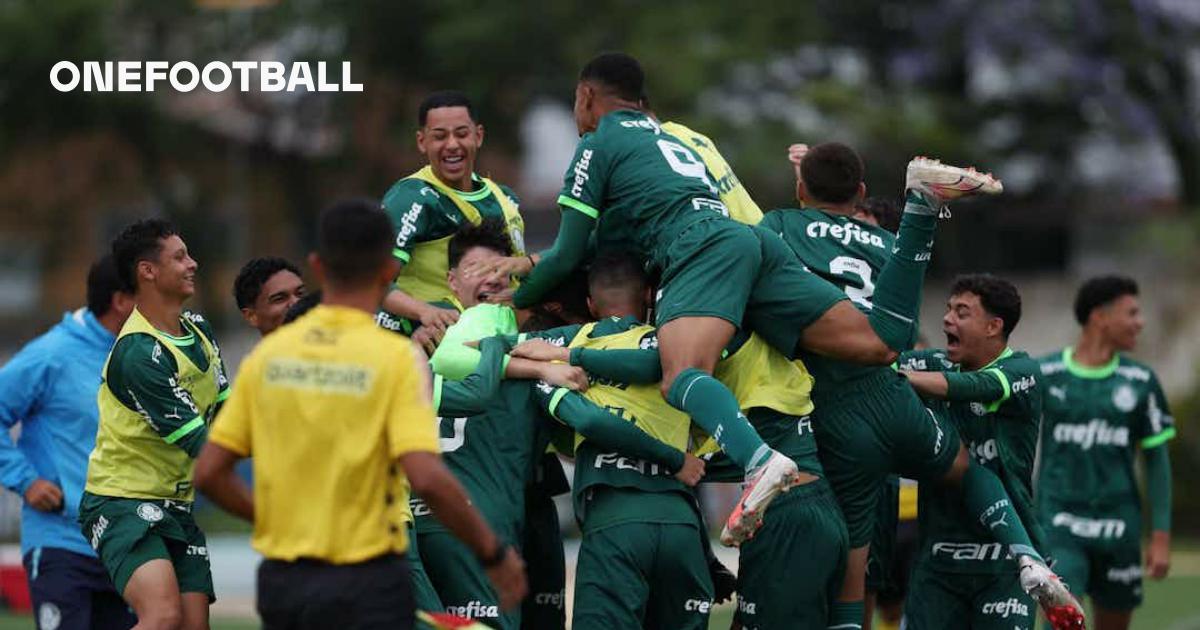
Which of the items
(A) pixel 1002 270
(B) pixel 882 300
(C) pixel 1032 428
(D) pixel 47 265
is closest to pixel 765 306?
(B) pixel 882 300

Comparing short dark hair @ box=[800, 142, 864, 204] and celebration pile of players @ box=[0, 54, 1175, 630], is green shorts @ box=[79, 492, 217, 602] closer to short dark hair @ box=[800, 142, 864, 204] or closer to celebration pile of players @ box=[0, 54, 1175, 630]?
celebration pile of players @ box=[0, 54, 1175, 630]

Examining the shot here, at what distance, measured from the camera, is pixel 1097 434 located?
41.0 ft

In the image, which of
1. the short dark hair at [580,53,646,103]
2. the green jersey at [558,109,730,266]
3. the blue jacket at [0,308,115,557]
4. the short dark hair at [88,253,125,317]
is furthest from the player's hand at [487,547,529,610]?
the short dark hair at [88,253,125,317]

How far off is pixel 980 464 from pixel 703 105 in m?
17.8

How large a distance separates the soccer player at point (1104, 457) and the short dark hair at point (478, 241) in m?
4.66

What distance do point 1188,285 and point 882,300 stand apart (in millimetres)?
20791

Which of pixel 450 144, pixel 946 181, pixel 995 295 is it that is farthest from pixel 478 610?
pixel 995 295

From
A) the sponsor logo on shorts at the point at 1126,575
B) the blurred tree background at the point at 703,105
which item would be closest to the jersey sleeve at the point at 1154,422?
the sponsor logo on shorts at the point at 1126,575

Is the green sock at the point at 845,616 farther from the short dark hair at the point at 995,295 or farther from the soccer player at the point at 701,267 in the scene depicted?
the short dark hair at the point at 995,295

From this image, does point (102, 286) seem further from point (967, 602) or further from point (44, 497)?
point (967, 602)

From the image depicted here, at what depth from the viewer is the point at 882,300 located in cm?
866

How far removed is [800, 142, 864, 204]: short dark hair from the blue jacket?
14.2 feet

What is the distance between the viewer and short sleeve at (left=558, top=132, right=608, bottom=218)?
29.3 ft

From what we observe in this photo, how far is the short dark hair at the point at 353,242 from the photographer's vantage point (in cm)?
643
